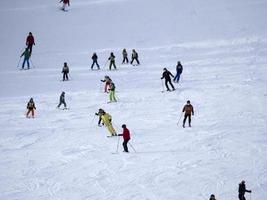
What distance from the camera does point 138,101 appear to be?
26547 mm

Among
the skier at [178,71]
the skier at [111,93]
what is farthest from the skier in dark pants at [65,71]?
the skier at [178,71]

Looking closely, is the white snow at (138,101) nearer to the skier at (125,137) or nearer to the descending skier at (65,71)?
the skier at (125,137)

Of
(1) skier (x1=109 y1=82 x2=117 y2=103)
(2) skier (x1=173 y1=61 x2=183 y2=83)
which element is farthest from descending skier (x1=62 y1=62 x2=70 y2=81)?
(2) skier (x1=173 y1=61 x2=183 y2=83)

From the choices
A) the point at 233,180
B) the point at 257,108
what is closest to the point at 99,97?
the point at 257,108

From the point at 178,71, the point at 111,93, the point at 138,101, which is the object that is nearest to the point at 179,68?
the point at 178,71

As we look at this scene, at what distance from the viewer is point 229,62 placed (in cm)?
3259

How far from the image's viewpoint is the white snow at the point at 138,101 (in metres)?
17.6

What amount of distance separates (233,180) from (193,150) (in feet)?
9.04

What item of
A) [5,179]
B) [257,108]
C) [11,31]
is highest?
[11,31]

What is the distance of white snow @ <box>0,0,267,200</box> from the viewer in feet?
57.7

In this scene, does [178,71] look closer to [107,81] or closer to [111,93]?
[107,81]

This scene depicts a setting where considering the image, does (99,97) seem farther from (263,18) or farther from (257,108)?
(263,18)

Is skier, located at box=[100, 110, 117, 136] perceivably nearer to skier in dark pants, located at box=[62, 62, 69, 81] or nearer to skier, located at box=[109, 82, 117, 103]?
skier, located at box=[109, 82, 117, 103]

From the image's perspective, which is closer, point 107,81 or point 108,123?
point 108,123
